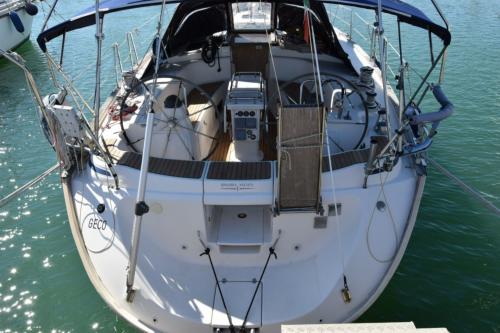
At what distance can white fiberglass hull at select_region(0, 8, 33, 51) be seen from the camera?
14.2 meters

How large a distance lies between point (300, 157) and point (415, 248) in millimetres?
2649

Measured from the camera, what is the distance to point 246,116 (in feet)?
14.6

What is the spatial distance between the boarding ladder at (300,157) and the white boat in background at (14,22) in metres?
14.5

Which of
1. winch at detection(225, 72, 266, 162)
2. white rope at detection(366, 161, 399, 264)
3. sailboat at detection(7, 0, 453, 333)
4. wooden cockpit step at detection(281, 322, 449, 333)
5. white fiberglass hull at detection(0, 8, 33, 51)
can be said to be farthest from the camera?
white fiberglass hull at detection(0, 8, 33, 51)

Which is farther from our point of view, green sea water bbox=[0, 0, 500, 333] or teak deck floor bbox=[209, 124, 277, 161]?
teak deck floor bbox=[209, 124, 277, 161]

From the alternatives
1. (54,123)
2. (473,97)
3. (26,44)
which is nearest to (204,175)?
(54,123)

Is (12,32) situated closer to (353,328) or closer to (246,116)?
(246,116)

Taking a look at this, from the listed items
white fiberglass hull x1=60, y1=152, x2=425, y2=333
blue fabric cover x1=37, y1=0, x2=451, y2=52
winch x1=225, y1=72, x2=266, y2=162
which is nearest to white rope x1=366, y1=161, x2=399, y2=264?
white fiberglass hull x1=60, y1=152, x2=425, y2=333

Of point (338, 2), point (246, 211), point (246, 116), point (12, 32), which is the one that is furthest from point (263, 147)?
point (12, 32)

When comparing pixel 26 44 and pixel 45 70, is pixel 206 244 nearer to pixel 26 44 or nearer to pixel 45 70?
pixel 45 70

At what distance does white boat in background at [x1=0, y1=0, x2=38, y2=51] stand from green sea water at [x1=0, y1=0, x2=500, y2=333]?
6551 mm

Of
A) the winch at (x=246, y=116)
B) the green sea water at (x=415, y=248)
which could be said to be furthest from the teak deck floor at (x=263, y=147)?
the green sea water at (x=415, y=248)

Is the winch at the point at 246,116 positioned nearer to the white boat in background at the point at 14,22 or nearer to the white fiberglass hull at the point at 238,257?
the white fiberglass hull at the point at 238,257

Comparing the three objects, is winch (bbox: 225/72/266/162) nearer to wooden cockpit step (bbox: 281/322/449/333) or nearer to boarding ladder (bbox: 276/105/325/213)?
boarding ladder (bbox: 276/105/325/213)
